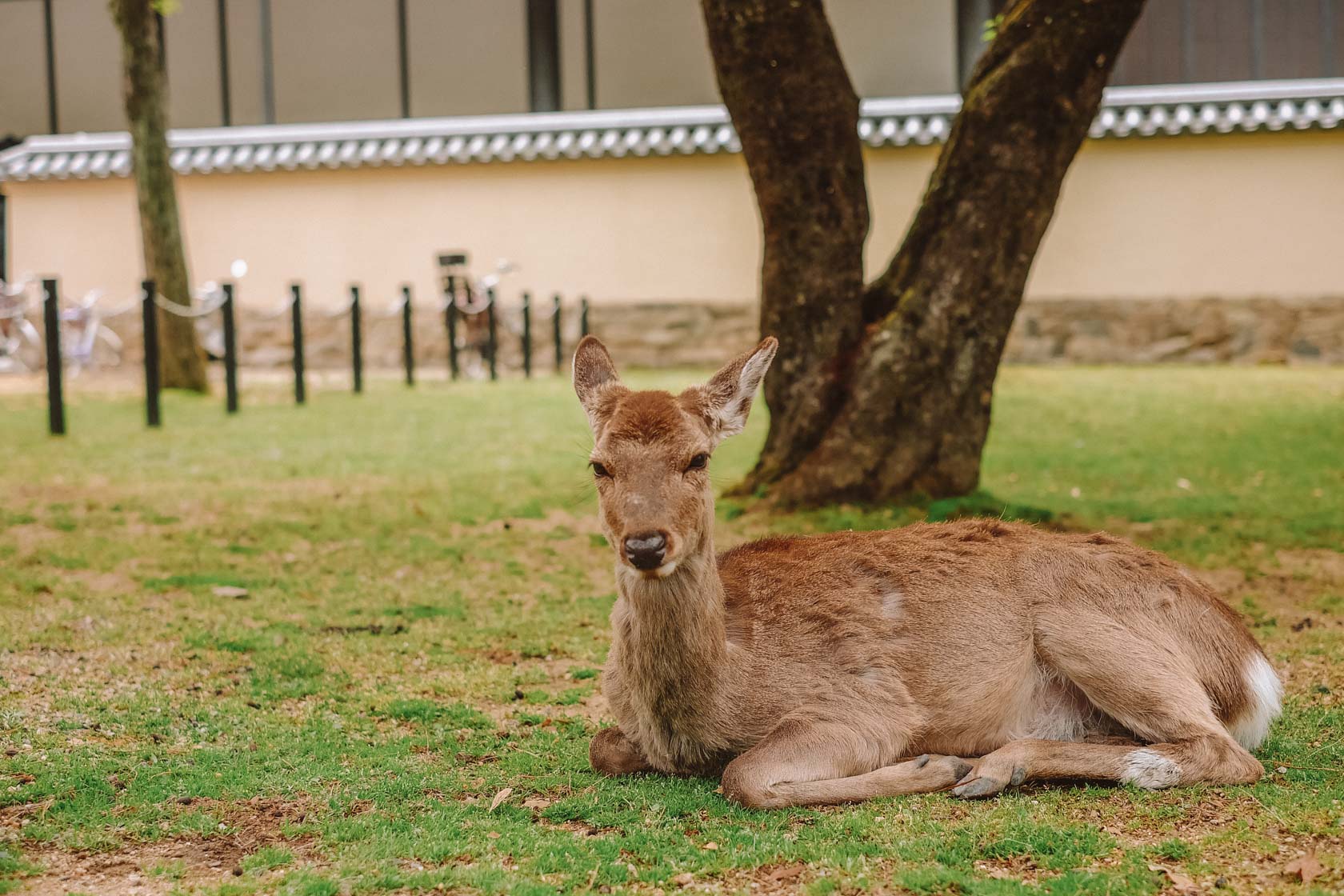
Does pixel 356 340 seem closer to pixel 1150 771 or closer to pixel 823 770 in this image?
pixel 823 770

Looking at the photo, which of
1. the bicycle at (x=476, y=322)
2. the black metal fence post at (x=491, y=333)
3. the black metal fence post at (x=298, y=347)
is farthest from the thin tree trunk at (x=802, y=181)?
the bicycle at (x=476, y=322)

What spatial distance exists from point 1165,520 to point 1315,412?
597 cm

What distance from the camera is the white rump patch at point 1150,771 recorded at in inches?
168

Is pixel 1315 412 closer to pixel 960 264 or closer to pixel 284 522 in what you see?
Result: pixel 960 264

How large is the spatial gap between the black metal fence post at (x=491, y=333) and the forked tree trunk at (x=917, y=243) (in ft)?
37.6

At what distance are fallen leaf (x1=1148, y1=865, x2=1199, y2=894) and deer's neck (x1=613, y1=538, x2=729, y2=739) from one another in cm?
134

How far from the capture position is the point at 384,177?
2256 centimetres

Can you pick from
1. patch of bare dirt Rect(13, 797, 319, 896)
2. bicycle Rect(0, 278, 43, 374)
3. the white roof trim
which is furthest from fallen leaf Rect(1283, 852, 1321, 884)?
bicycle Rect(0, 278, 43, 374)

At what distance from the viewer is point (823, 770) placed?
4.21 metres

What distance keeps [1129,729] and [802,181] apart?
190 inches

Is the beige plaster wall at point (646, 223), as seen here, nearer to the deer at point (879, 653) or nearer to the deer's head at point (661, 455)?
the deer at point (879, 653)

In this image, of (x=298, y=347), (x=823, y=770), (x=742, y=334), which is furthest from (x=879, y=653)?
(x=742, y=334)

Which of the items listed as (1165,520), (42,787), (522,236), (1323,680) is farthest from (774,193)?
(522,236)

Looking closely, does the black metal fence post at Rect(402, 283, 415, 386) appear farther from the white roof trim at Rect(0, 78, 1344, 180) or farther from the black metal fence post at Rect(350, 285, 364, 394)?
the white roof trim at Rect(0, 78, 1344, 180)
